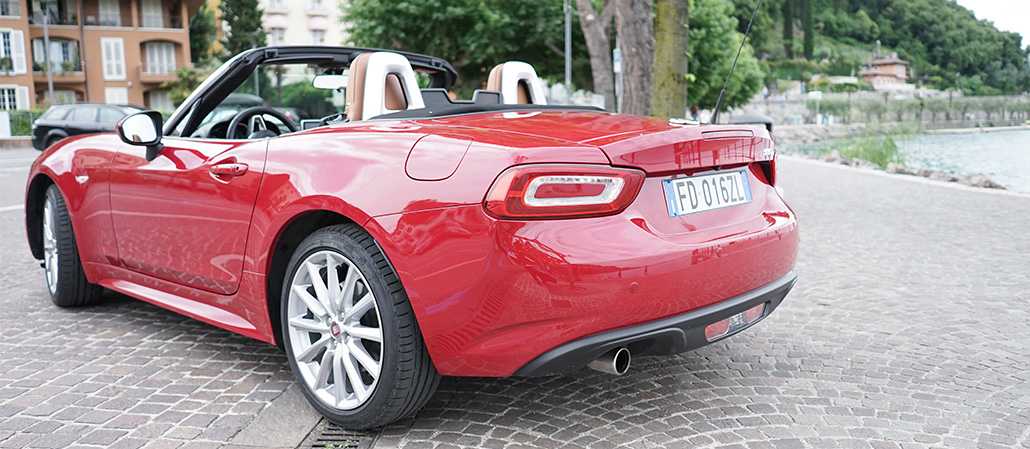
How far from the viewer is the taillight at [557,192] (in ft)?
7.94

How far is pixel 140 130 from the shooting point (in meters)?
3.76

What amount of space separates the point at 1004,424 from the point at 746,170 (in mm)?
1237

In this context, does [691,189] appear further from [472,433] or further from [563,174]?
[472,433]

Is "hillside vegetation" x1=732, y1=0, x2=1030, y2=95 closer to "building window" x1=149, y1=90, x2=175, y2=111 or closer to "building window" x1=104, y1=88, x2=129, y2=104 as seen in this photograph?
"building window" x1=149, y1=90, x2=175, y2=111

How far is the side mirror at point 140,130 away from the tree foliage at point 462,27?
2317 cm

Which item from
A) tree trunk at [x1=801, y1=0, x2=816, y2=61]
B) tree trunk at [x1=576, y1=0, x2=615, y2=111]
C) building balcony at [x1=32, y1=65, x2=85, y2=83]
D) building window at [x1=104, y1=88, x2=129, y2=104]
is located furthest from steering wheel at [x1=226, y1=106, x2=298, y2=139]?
tree trunk at [x1=801, y1=0, x2=816, y2=61]

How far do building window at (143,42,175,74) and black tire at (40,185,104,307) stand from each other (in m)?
51.7

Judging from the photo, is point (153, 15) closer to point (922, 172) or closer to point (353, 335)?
point (922, 172)

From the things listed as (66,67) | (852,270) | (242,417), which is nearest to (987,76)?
(66,67)

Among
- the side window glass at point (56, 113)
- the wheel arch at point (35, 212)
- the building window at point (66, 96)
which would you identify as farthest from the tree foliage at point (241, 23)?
the wheel arch at point (35, 212)

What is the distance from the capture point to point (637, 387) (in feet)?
11.1

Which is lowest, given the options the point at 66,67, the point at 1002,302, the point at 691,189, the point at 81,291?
the point at 1002,302

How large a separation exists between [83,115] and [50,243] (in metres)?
20.3

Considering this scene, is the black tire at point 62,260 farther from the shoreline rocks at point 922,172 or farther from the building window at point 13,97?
the building window at point 13,97
